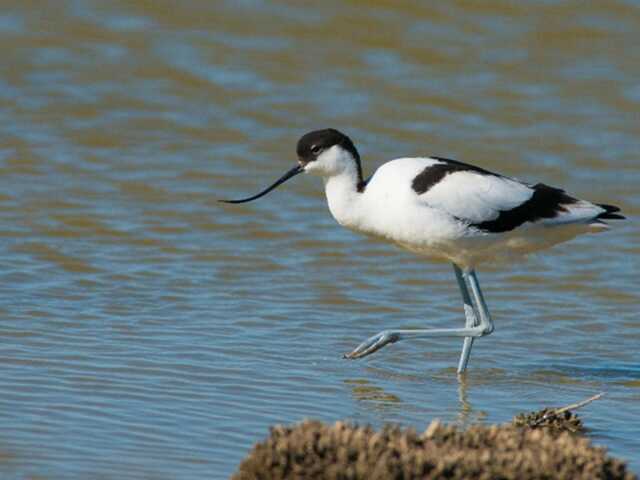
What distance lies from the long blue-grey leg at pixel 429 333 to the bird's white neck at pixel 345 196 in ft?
1.85

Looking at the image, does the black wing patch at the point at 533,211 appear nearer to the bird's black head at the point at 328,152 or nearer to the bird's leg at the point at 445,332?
the bird's leg at the point at 445,332

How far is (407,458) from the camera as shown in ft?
13.7

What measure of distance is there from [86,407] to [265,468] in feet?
5.44

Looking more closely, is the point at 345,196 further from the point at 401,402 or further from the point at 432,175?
the point at 401,402

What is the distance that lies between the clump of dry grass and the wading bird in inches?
101

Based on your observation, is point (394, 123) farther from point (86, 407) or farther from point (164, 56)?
point (86, 407)

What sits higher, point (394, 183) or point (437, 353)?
point (394, 183)

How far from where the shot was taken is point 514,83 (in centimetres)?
1309

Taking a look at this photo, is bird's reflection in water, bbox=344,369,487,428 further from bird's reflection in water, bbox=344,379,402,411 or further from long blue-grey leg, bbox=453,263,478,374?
long blue-grey leg, bbox=453,263,478,374

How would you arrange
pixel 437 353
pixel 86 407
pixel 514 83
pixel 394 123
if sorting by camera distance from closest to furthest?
pixel 86 407 → pixel 437 353 → pixel 394 123 → pixel 514 83

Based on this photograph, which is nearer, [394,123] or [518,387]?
[518,387]

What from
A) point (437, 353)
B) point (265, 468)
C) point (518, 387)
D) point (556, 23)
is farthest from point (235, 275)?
point (556, 23)

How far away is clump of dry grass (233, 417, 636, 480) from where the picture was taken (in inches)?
164

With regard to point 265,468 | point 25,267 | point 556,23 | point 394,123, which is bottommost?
point 265,468
